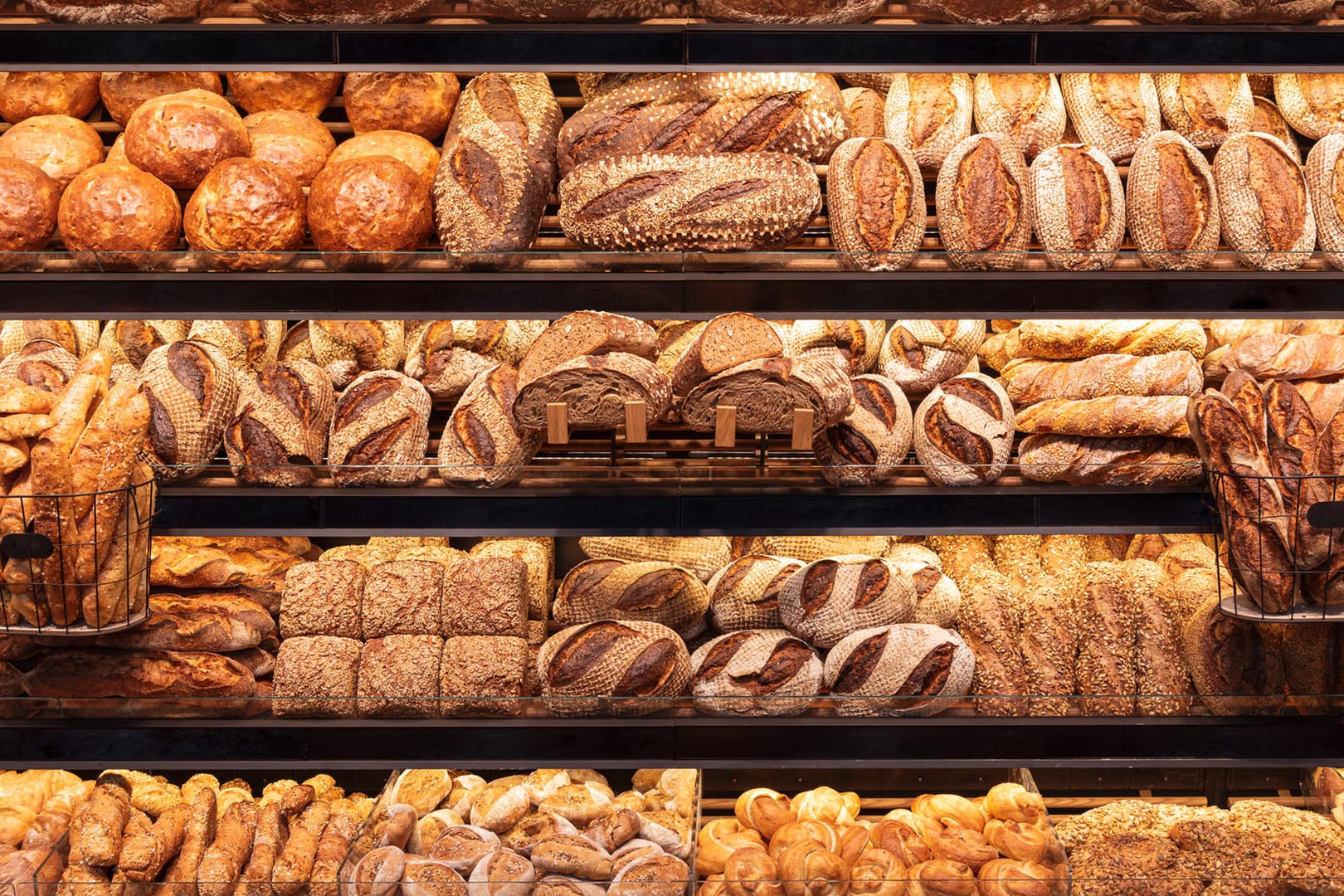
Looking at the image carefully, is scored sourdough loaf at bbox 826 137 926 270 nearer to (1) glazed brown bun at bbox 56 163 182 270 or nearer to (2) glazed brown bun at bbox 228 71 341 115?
(2) glazed brown bun at bbox 228 71 341 115

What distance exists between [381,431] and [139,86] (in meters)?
1.30

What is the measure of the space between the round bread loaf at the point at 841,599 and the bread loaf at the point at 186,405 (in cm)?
141

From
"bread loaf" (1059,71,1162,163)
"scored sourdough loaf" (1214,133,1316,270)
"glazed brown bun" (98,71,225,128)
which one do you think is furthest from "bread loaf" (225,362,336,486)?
"scored sourdough loaf" (1214,133,1316,270)

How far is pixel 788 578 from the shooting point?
2.52m

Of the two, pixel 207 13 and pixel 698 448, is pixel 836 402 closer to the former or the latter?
pixel 698 448

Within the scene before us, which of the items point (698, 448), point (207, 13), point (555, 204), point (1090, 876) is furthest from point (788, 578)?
point (207, 13)

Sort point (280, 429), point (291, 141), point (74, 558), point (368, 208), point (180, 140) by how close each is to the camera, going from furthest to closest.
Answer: point (291, 141)
point (180, 140)
point (368, 208)
point (280, 429)
point (74, 558)

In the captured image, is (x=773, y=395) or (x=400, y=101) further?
(x=400, y=101)

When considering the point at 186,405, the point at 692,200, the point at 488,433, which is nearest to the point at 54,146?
the point at 186,405

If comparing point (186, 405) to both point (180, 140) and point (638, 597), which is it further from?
point (638, 597)

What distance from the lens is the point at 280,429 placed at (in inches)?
94.3

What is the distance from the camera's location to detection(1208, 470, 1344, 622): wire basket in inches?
83.4

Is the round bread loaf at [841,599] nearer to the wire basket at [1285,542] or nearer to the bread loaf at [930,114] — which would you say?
the wire basket at [1285,542]

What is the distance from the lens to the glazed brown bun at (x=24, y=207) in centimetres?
248
